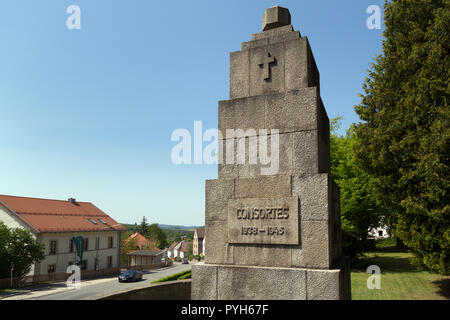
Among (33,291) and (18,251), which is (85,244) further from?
(33,291)

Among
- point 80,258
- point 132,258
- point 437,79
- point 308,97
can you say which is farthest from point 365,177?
point 132,258

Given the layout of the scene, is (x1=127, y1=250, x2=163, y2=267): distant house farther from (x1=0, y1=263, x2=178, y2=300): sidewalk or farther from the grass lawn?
the grass lawn

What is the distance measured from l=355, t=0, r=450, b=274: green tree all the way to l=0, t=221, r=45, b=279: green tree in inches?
1273

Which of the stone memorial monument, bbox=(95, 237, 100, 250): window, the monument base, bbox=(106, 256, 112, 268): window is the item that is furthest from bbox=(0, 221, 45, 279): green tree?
the stone memorial monument

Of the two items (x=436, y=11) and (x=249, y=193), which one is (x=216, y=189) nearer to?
(x=249, y=193)

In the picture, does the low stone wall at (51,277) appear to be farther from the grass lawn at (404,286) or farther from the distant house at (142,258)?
the grass lawn at (404,286)

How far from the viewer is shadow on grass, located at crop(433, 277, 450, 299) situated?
15.2 m

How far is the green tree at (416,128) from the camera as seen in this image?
492 inches

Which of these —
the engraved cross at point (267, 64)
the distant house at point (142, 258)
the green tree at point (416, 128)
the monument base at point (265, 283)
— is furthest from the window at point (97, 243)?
the engraved cross at point (267, 64)

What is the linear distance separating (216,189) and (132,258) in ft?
227

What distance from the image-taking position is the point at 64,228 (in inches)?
1481

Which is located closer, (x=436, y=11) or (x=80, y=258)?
(x=436, y=11)
